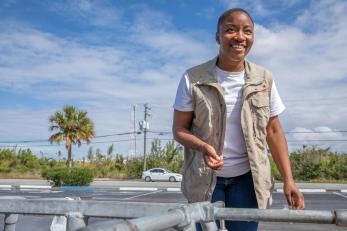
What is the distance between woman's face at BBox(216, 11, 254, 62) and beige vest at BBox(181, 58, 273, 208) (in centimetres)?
14

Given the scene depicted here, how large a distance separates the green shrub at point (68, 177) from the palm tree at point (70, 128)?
11612 mm

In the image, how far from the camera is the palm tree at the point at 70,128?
35.2m

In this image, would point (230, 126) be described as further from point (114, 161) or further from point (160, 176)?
point (114, 161)

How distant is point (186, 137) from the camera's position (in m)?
2.24

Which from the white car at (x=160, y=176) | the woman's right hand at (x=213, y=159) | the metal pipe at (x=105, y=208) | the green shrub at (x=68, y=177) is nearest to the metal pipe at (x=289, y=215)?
the metal pipe at (x=105, y=208)

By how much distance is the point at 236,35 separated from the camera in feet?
7.46

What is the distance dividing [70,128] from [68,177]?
12522mm

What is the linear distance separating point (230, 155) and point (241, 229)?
393 mm

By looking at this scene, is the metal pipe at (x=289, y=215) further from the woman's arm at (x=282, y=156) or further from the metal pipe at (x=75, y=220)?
the woman's arm at (x=282, y=156)

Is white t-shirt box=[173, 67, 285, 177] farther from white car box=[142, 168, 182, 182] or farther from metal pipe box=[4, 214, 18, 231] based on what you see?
white car box=[142, 168, 182, 182]

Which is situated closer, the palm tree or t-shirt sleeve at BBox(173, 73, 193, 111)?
t-shirt sleeve at BBox(173, 73, 193, 111)

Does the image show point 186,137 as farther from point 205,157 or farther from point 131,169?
point 131,169

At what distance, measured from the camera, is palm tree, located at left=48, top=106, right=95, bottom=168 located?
3525 cm

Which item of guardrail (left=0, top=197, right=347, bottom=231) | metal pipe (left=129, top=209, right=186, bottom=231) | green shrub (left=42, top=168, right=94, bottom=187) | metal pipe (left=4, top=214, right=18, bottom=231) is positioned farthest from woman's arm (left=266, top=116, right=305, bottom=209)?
green shrub (left=42, top=168, right=94, bottom=187)
